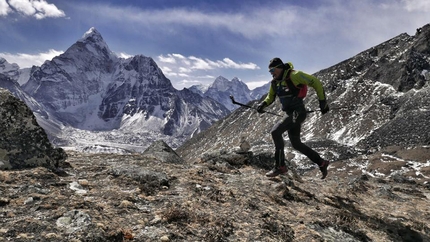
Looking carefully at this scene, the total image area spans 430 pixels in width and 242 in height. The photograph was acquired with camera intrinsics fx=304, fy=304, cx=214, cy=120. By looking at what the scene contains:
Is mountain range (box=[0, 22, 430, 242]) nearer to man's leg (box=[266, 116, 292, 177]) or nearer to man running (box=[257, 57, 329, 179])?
man's leg (box=[266, 116, 292, 177])

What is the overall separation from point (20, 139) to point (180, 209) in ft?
18.1

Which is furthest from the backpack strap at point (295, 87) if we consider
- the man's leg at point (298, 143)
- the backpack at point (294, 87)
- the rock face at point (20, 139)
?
the rock face at point (20, 139)

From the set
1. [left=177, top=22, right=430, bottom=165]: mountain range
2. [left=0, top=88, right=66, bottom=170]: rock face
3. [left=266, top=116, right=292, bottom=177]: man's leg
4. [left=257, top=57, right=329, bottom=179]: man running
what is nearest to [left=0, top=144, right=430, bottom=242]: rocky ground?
[left=266, top=116, right=292, bottom=177]: man's leg

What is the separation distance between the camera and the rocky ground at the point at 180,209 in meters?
6.10

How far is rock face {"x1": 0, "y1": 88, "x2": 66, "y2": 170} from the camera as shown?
8.84m

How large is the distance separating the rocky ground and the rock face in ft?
1.94

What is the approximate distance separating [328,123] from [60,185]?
13421cm

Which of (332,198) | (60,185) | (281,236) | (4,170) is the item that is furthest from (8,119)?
(332,198)

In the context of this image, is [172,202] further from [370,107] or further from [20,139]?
[370,107]

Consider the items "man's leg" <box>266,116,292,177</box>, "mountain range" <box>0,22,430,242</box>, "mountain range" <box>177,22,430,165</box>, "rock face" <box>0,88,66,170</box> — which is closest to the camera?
"mountain range" <box>0,22,430,242</box>

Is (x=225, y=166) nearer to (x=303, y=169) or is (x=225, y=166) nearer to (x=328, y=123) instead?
(x=303, y=169)

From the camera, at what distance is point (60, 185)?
8211 millimetres

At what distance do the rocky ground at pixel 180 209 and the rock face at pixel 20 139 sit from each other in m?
0.59

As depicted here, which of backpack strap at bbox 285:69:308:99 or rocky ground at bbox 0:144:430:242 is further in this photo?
backpack strap at bbox 285:69:308:99
